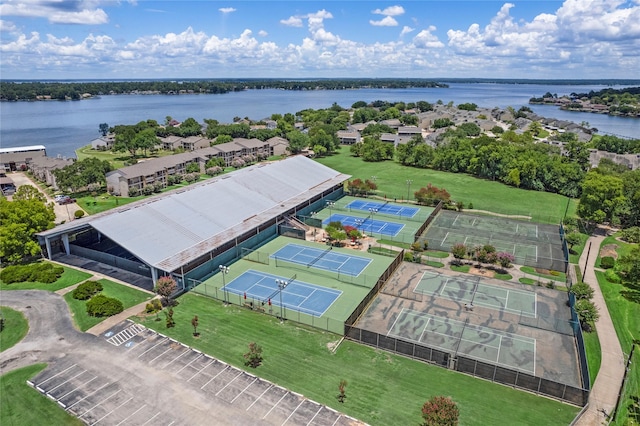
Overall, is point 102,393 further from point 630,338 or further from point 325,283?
point 630,338

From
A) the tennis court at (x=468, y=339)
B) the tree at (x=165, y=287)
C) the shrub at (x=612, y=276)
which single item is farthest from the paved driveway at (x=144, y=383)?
the shrub at (x=612, y=276)

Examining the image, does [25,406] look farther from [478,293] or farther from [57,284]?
[478,293]

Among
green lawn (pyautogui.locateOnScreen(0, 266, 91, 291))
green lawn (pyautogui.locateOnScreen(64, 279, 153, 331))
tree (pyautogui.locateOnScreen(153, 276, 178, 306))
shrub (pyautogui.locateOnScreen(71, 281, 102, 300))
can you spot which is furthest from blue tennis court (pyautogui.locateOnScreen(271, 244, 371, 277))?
green lawn (pyautogui.locateOnScreen(0, 266, 91, 291))

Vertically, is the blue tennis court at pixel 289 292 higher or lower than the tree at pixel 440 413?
lower

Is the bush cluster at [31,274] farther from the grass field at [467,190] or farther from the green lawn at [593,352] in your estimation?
the grass field at [467,190]

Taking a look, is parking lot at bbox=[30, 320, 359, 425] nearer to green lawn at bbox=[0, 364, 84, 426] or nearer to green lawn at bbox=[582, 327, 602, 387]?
green lawn at bbox=[0, 364, 84, 426]

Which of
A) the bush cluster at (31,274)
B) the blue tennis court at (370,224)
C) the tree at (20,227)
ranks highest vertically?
the tree at (20,227)
